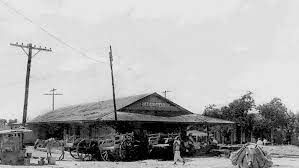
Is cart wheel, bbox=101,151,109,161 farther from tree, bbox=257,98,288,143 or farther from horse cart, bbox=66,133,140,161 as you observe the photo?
tree, bbox=257,98,288,143

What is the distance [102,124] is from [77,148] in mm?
6255

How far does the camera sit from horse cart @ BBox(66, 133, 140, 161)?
26.2 metres

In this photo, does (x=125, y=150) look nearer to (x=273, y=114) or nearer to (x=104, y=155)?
(x=104, y=155)

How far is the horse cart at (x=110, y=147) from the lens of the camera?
26234 millimetres

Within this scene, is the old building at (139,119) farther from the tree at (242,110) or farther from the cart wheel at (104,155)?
the tree at (242,110)

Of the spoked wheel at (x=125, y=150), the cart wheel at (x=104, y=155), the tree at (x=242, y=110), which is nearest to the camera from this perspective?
the spoked wheel at (x=125, y=150)

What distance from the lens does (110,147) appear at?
2634 centimetres

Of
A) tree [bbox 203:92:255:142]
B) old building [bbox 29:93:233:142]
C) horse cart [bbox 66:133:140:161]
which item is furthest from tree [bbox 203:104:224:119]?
horse cart [bbox 66:133:140:161]

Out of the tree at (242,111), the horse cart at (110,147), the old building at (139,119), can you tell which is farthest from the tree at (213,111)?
the horse cart at (110,147)

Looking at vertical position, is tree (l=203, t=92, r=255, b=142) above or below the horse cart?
above

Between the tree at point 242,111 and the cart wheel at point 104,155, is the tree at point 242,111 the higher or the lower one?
the higher one

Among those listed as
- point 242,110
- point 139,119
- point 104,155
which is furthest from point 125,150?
point 242,110

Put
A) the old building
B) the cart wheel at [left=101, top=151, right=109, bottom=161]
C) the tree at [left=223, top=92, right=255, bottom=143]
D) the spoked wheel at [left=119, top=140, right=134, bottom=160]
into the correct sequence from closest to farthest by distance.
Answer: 1. the spoked wheel at [left=119, top=140, right=134, bottom=160]
2. the cart wheel at [left=101, top=151, right=109, bottom=161]
3. the old building
4. the tree at [left=223, top=92, right=255, bottom=143]

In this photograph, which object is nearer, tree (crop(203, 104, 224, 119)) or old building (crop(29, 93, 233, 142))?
old building (crop(29, 93, 233, 142))
